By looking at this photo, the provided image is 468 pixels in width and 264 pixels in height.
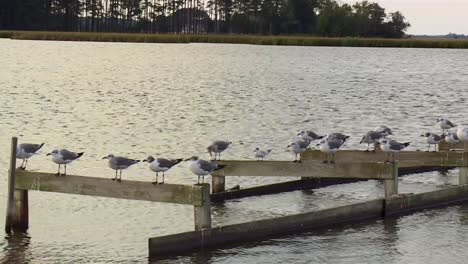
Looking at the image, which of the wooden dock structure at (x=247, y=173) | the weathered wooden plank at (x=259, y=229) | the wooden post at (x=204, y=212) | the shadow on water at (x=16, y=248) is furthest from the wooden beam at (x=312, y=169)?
the shadow on water at (x=16, y=248)

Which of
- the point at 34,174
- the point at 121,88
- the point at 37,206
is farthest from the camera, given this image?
the point at 121,88

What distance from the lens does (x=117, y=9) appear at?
622ft

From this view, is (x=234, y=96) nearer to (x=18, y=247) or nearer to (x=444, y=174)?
(x=444, y=174)

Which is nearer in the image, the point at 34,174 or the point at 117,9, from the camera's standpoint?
the point at 34,174

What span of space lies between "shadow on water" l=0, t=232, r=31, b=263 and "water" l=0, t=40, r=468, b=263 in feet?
0.12

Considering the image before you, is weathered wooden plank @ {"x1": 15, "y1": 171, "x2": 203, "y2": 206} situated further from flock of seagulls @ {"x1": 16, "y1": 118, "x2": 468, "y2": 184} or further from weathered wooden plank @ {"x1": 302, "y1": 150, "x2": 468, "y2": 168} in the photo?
weathered wooden plank @ {"x1": 302, "y1": 150, "x2": 468, "y2": 168}

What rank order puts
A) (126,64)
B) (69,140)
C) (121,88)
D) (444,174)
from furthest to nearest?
(126,64), (121,88), (69,140), (444,174)

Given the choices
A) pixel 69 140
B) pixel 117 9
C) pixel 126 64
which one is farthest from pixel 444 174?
pixel 117 9

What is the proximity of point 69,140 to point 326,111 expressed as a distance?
1825 centimetres

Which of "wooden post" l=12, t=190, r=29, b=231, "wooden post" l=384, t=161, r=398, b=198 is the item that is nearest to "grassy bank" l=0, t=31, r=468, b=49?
"wooden post" l=384, t=161, r=398, b=198

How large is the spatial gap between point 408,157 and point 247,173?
400cm

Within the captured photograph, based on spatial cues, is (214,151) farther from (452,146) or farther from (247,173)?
(452,146)

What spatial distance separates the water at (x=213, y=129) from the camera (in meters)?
16.8

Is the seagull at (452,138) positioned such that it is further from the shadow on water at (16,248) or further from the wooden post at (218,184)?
the shadow on water at (16,248)
